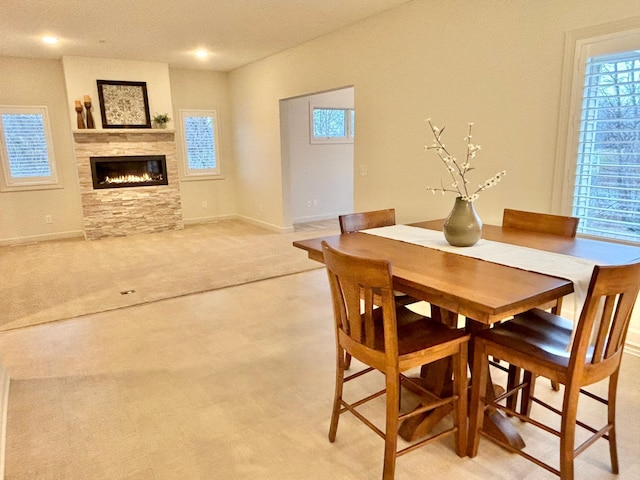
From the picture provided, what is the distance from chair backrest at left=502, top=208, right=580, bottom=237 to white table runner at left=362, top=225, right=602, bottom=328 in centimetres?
45

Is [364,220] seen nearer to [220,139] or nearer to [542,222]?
[542,222]

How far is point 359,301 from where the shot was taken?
1.69 m

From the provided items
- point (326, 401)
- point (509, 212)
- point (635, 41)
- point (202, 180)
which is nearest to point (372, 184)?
point (509, 212)

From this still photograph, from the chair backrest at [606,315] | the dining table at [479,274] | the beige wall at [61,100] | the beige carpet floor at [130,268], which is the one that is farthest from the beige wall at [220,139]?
the chair backrest at [606,315]

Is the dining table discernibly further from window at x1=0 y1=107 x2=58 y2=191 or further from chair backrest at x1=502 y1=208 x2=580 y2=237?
window at x1=0 y1=107 x2=58 y2=191

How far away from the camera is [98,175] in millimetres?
6488

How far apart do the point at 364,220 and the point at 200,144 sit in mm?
5660

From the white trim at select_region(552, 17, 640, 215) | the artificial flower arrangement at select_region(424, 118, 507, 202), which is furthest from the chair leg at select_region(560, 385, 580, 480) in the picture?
the white trim at select_region(552, 17, 640, 215)

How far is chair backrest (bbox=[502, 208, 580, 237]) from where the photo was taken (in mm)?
2336

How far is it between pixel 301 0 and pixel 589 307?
12.0 ft

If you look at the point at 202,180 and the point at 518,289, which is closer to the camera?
the point at 518,289

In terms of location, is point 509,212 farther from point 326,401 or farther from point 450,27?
point 450,27

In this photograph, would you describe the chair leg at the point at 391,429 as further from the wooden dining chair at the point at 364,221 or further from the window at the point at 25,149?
the window at the point at 25,149

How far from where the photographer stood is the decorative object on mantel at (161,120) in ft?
22.2
